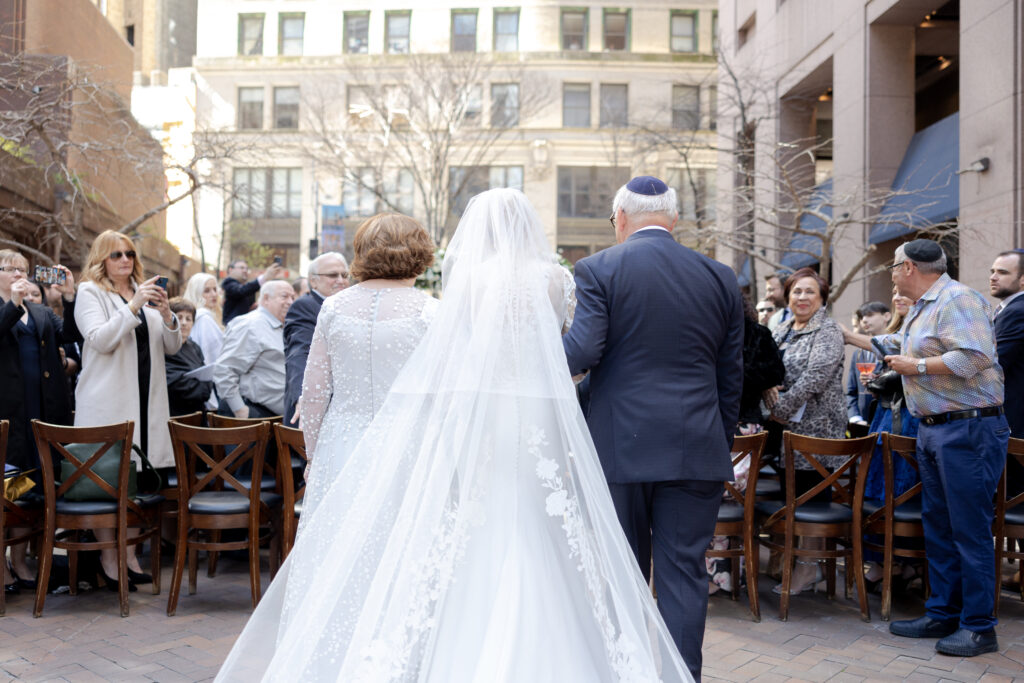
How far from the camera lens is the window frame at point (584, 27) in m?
35.8

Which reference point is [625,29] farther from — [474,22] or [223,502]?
[223,502]

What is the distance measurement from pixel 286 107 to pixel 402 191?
8.86 metres

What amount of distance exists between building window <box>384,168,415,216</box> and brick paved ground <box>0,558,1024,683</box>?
26399 mm

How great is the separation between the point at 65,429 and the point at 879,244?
41.4ft

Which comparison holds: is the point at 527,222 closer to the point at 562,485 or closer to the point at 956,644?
the point at 562,485

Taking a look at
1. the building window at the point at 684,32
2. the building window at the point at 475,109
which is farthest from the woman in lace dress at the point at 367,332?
the building window at the point at 684,32

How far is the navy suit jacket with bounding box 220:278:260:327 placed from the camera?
9430 mm

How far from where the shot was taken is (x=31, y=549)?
6.49 meters

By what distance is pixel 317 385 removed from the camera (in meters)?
3.71

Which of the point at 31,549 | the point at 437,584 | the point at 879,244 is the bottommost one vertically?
the point at 31,549

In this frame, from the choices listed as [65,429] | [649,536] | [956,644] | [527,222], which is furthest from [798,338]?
[65,429]

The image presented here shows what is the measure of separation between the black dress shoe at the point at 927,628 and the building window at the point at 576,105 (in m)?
32.8

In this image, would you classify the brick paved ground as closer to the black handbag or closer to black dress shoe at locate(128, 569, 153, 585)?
black dress shoe at locate(128, 569, 153, 585)

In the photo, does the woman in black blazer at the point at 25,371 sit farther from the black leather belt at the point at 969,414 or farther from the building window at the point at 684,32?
the building window at the point at 684,32
